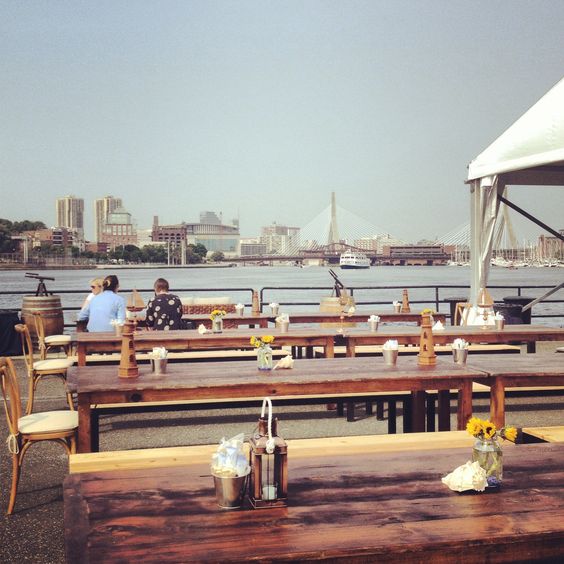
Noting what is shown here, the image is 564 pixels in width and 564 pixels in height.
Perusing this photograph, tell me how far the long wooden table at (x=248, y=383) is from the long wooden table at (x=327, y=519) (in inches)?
61.4

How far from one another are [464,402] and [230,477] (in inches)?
115

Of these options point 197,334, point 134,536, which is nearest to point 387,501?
point 134,536

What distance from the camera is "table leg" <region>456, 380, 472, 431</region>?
464cm

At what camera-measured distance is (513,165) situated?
25.2ft

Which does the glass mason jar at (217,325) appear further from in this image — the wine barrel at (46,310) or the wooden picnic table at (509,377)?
the wine barrel at (46,310)

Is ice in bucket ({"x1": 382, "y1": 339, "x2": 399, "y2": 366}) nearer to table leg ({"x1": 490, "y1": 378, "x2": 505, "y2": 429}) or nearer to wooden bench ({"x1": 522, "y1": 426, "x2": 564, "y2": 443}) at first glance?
table leg ({"x1": 490, "y1": 378, "x2": 505, "y2": 429})

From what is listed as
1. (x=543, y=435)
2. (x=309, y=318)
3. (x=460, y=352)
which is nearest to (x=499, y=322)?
(x=309, y=318)

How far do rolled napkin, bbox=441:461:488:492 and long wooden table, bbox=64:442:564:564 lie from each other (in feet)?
0.10

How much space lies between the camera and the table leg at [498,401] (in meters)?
4.63

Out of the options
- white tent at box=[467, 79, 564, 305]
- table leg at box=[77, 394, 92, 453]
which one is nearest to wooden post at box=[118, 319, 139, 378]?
table leg at box=[77, 394, 92, 453]

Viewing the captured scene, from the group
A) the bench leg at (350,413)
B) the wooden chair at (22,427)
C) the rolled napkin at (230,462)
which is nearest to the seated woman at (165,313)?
the bench leg at (350,413)

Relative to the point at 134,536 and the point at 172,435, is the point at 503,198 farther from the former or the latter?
the point at 134,536

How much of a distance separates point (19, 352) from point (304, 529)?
9.97 m

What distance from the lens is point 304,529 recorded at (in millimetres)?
1969
